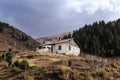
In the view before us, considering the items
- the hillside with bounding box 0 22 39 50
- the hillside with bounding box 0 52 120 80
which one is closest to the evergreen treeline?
the hillside with bounding box 0 22 39 50

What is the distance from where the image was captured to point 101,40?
410 ft

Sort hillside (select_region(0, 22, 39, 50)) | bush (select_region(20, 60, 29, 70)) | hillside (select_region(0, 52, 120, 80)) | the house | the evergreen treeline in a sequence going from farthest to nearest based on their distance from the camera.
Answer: hillside (select_region(0, 22, 39, 50)) < the evergreen treeline < the house < bush (select_region(20, 60, 29, 70)) < hillside (select_region(0, 52, 120, 80))

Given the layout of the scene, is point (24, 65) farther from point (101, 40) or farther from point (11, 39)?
point (11, 39)

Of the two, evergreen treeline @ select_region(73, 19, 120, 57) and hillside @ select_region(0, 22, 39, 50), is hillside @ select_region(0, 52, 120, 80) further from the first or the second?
hillside @ select_region(0, 22, 39, 50)

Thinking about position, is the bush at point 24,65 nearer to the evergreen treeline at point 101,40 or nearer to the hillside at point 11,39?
the evergreen treeline at point 101,40

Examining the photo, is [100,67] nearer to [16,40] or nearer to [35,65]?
[35,65]

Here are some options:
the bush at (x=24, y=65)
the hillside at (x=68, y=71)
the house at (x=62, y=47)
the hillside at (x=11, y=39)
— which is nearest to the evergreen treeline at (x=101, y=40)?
the house at (x=62, y=47)

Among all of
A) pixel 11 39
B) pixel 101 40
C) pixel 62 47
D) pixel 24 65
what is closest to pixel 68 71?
pixel 24 65

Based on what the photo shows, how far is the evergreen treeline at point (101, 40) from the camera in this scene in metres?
111

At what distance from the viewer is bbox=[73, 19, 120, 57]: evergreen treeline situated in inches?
4355

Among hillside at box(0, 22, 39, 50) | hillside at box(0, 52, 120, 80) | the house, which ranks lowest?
hillside at box(0, 52, 120, 80)

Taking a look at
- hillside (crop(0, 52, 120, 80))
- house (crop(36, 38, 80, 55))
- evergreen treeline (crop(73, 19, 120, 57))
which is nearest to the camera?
hillside (crop(0, 52, 120, 80))

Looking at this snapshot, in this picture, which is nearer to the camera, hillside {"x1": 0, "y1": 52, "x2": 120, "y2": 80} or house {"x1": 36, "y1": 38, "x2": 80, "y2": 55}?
hillside {"x1": 0, "y1": 52, "x2": 120, "y2": 80}

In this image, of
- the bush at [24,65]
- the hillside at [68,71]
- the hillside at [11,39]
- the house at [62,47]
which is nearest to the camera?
the hillside at [68,71]
